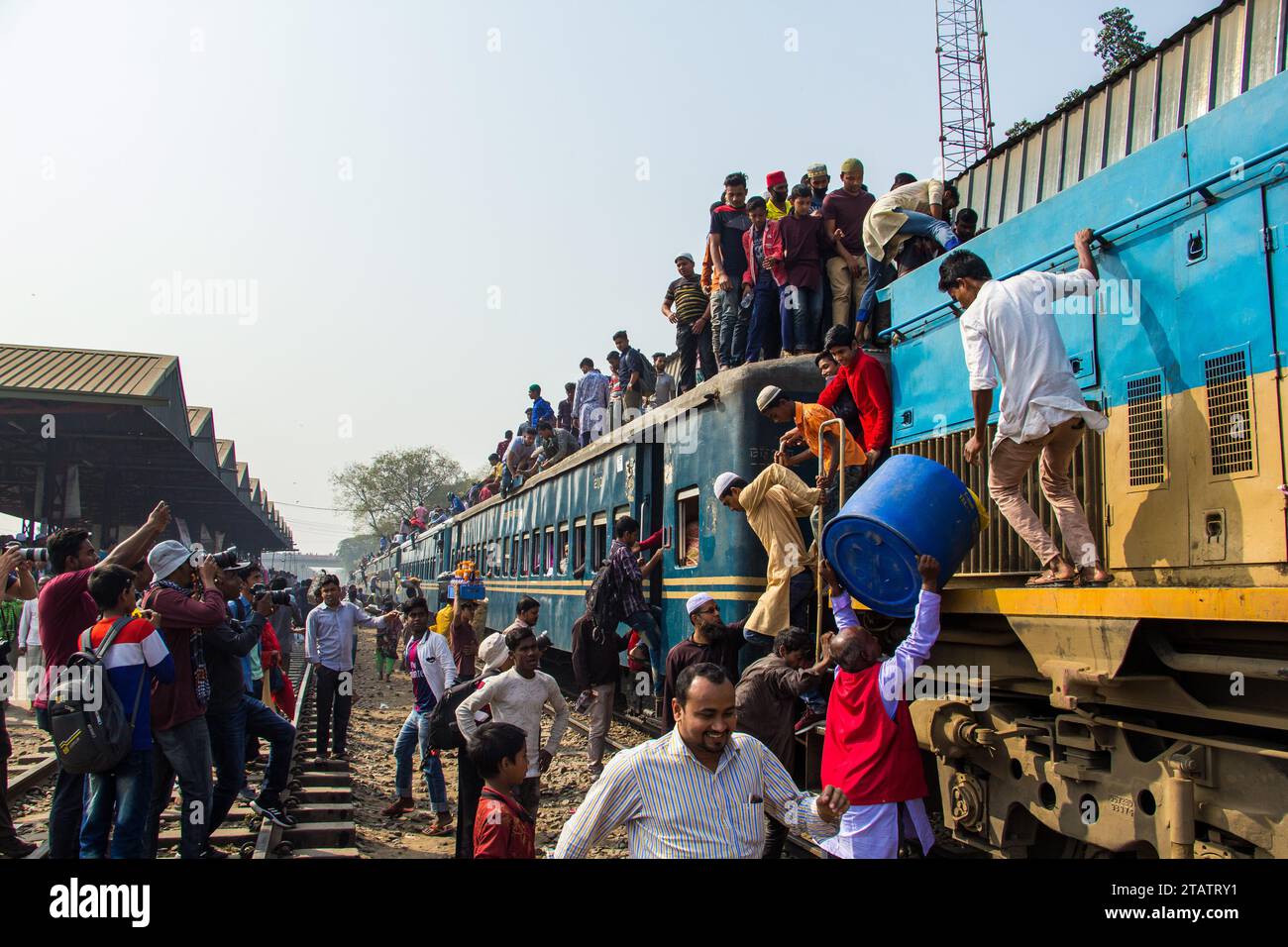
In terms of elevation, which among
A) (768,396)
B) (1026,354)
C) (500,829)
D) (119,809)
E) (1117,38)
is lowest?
(119,809)

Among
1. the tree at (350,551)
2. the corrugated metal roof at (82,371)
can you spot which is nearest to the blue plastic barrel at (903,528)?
the corrugated metal roof at (82,371)

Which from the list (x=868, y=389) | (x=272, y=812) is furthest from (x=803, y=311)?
(x=272, y=812)

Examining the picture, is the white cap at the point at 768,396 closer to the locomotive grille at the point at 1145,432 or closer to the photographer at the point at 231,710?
the locomotive grille at the point at 1145,432

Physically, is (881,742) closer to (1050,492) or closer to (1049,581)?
(1049,581)

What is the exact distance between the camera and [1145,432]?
13.8ft

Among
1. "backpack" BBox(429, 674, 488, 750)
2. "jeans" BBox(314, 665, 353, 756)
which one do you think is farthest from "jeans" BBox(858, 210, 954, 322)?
"jeans" BBox(314, 665, 353, 756)

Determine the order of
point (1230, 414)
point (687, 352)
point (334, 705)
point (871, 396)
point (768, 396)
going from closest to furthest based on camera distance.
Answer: point (1230, 414), point (871, 396), point (768, 396), point (334, 705), point (687, 352)

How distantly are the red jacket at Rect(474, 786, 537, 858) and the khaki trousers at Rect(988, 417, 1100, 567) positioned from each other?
2530 millimetres

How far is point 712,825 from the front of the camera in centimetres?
288

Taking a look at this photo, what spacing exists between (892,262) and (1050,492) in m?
3.49

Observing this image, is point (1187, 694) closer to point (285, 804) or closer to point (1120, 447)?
point (1120, 447)
